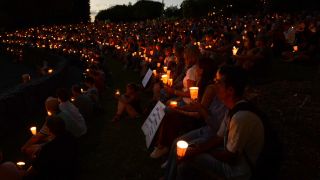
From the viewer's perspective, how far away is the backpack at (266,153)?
4145 mm

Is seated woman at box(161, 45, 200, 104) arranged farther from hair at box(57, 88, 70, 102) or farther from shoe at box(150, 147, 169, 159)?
hair at box(57, 88, 70, 102)

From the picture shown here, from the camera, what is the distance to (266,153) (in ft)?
13.6

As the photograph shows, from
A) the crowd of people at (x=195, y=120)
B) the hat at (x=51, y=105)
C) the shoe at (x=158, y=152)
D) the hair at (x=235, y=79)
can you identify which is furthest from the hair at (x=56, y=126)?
the hair at (x=235, y=79)

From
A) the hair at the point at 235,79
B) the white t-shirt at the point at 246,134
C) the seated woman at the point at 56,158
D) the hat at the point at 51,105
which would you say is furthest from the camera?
the hat at the point at 51,105

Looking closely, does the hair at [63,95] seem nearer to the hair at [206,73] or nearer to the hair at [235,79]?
the hair at [206,73]

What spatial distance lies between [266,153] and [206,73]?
9.17 ft

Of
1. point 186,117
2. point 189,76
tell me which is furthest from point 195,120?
point 189,76

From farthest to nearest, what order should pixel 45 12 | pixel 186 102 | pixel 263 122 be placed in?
pixel 45 12 < pixel 186 102 < pixel 263 122

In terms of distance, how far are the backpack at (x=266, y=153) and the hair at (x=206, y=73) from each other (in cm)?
258

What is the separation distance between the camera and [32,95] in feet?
42.1

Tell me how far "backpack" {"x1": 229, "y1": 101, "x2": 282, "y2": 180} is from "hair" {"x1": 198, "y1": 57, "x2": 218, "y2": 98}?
258 centimetres

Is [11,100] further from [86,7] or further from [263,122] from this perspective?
[86,7]

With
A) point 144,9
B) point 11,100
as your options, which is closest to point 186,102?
point 11,100

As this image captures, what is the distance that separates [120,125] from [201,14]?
136ft
